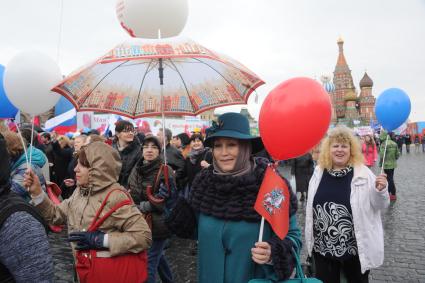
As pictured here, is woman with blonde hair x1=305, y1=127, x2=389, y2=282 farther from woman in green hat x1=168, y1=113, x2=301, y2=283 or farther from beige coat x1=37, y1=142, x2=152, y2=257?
beige coat x1=37, y1=142, x2=152, y2=257

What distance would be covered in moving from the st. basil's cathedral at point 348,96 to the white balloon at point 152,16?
72.3 meters

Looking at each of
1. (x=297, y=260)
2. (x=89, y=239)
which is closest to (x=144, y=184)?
(x=89, y=239)

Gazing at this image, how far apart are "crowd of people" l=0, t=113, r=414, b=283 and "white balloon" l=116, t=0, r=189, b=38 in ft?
3.65

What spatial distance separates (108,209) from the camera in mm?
2553

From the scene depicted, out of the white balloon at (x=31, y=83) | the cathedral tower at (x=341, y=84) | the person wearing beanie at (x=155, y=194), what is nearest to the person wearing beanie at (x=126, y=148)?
the person wearing beanie at (x=155, y=194)

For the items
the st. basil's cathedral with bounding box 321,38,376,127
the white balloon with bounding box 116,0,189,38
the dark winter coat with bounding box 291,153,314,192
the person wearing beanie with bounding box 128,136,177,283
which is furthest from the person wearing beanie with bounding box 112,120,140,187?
the st. basil's cathedral with bounding box 321,38,376,127

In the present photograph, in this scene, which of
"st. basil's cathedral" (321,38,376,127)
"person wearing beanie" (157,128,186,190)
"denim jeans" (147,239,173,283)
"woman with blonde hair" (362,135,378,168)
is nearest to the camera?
"denim jeans" (147,239,173,283)

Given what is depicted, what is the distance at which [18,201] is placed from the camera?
1.73 meters

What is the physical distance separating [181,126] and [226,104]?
16891 mm

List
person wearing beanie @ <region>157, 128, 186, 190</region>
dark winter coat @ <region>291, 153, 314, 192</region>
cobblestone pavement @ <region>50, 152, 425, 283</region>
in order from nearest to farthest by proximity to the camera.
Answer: cobblestone pavement @ <region>50, 152, 425, 283</region> < person wearing beanie @ <region>157, 128, 186, 190</region> < dark winter coat @ <region>291, 153, 314, 192</region>

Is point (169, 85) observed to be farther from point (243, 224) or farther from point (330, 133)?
point (243, 224)

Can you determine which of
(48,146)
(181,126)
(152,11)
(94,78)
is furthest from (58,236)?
(181,126)

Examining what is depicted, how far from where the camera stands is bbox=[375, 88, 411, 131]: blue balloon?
12.3ft

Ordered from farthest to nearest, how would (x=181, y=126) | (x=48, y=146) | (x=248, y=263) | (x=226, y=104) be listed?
(x=181, y=126)
(x=48, y=146)
(x=226, y=104)
(x=248, y=263)
